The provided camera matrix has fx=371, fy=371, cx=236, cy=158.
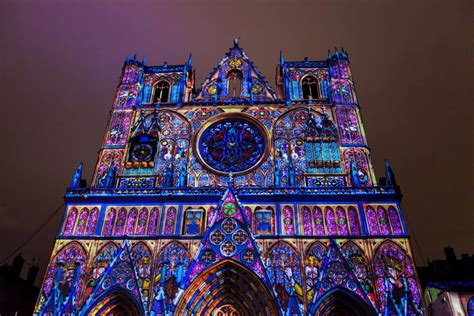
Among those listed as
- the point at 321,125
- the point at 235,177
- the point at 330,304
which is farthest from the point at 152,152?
the point at 330,304

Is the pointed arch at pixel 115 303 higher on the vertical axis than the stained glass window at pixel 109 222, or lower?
lower

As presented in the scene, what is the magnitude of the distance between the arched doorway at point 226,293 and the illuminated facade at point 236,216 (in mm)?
47

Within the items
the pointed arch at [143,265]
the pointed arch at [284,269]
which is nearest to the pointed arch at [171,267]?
the pointed arch at [143,265]

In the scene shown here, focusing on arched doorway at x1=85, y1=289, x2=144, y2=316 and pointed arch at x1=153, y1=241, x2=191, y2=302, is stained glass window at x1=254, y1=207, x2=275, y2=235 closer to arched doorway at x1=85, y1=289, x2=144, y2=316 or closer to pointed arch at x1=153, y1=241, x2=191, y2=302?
pointed arch at x1=153, y1=241, x2=191, y2=302

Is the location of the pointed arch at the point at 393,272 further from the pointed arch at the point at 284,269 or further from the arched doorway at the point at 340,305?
the pointed arch at the point at 284,269

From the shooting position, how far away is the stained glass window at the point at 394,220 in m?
16.6

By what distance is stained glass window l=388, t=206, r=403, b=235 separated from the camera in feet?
54.5

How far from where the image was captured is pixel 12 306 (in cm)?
2494

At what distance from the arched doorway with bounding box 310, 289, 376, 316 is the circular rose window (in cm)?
741

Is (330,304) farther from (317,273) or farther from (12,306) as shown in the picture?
(12,306)

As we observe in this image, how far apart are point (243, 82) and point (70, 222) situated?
12.9 metres

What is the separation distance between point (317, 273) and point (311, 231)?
191cm

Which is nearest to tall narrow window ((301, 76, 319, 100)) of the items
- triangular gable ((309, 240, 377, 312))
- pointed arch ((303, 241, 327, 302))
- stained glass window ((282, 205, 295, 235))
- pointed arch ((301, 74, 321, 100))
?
pointed arch ((301, 74, 321, 100))

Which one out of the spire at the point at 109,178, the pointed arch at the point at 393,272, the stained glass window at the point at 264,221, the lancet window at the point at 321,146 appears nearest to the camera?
the pointed arch at the point at 393,272
